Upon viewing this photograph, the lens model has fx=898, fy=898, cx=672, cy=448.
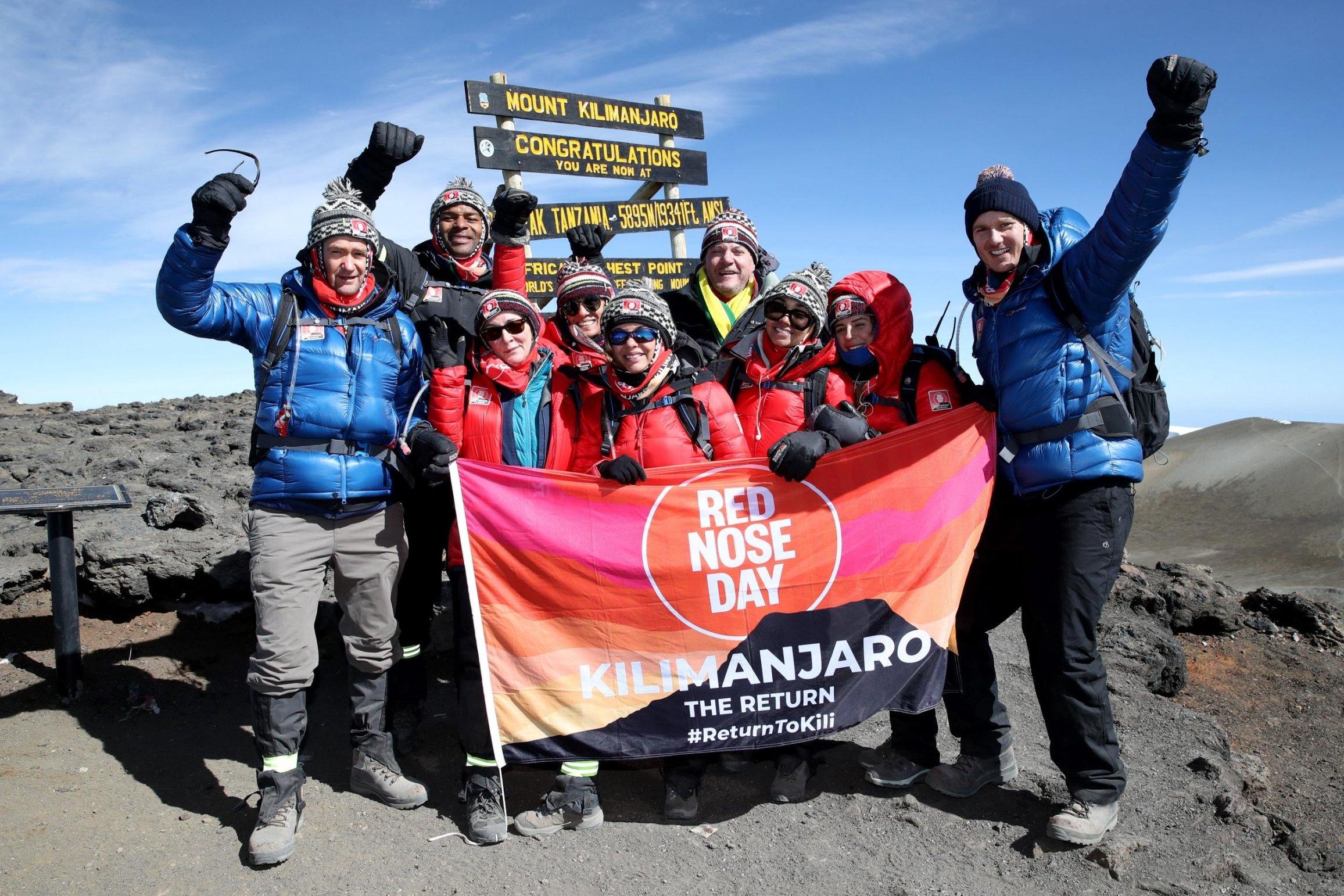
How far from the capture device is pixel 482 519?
435 centimetres

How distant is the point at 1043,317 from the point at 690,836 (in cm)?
297

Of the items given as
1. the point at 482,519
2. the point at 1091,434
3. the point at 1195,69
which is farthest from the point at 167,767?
the point at 1195,69

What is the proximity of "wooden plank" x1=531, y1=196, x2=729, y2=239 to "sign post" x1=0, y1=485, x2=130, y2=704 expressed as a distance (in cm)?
534

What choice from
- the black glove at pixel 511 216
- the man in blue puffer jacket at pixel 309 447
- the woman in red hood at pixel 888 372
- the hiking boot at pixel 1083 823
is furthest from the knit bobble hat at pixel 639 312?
the hiking boot at pixel 1083 823

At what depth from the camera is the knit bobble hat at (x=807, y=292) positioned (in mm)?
4500

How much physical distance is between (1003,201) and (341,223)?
10.2ft

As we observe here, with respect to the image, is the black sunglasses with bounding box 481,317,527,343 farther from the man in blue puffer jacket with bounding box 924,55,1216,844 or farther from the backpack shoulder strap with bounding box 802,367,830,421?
the man in blue puffer jacket with bounding box 924,55,1216,844

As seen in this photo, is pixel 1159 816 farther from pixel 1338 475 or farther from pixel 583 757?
pixel 1338 475

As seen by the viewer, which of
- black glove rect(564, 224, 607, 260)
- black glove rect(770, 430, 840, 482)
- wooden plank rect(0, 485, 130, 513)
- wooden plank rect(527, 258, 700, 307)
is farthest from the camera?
wooden plank rect(527, 258, 700, 307)

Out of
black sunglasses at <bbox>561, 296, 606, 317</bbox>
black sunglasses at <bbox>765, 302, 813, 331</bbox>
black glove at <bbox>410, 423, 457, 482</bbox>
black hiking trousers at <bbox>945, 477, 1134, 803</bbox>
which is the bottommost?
black hiking trousers at <bbox>945, 477, 1134, 803</bbox>

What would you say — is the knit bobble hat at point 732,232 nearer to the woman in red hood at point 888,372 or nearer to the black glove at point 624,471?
the woman in red hood at point 888,372

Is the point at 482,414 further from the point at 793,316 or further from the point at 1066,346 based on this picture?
the point at 1066,346

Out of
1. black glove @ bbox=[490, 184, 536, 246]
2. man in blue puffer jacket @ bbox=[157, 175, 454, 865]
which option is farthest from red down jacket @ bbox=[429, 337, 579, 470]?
black glove @ bbox=[490, 184, 536, 246]

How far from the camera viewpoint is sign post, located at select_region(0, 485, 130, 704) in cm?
568
